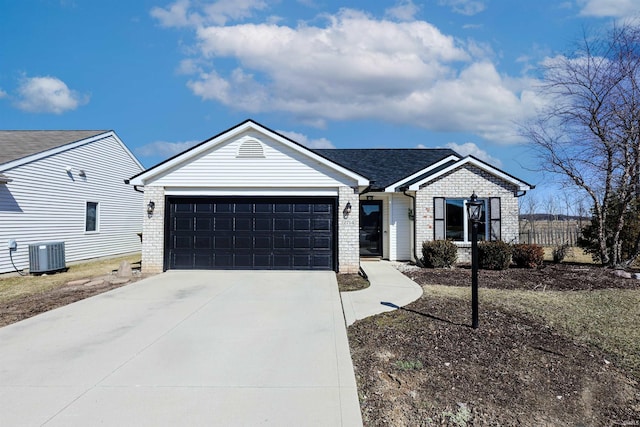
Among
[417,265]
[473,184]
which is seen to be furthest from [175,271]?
[473,184]

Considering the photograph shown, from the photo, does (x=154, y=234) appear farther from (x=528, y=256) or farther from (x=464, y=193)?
(x=528, y=256)

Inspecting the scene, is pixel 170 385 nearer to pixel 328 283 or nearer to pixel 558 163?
pixel 328 283

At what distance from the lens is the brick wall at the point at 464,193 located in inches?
520

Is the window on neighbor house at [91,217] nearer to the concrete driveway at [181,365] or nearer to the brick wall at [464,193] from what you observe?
the concrete driveway at [181,365]

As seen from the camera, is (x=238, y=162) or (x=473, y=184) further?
(x=473, y=184)

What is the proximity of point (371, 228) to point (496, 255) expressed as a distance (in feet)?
15.5

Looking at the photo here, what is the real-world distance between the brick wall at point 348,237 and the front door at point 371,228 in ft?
10.5

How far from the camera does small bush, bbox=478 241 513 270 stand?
446 inches

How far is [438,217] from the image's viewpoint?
13258mm

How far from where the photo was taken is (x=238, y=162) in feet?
38.1

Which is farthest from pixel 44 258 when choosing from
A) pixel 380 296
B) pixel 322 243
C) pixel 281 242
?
pixel 380 296

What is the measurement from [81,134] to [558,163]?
1876cm

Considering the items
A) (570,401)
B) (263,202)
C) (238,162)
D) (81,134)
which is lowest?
(570,401)

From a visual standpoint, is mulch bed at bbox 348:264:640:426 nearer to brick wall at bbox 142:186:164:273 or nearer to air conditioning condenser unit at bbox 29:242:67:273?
brick wall at bbox 142:186:164:273
